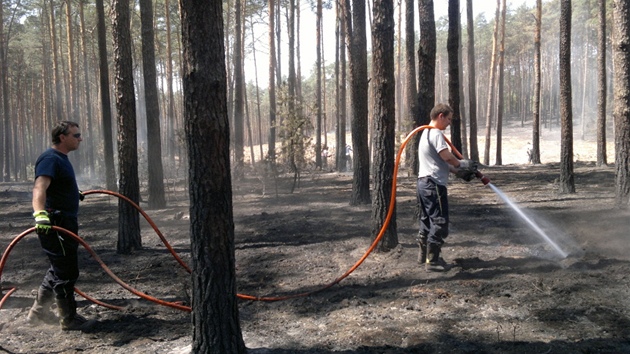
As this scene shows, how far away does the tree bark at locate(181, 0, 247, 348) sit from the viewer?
3.49 meters

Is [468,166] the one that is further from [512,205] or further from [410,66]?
[410,66]

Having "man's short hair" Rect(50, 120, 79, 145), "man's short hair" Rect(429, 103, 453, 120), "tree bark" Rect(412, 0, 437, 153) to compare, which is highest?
"tree bark" Rect(412, 0, 437, 153)

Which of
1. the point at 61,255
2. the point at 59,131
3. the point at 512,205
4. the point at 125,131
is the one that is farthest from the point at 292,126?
the point at 61,255

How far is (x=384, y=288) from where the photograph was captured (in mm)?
5684

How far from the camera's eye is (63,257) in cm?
475

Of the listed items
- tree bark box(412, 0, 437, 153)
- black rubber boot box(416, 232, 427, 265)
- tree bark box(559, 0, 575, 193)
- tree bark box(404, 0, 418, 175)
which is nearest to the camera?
black rubber boot box(416, 232, 427, 265)

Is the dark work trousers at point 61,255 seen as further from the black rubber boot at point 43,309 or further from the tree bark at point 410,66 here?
the tree bark at point 410,66

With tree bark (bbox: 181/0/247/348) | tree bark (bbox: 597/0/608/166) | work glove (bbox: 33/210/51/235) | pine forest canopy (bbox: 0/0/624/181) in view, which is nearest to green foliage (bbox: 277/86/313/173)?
pine forest canopy (bbox: 0/0/624/181)

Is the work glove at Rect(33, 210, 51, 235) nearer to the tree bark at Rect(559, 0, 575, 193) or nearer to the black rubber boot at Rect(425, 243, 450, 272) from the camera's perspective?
the black rubber boot at Rect(425, 243, 450, 272)

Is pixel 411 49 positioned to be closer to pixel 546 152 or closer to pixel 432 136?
pixel 432 136

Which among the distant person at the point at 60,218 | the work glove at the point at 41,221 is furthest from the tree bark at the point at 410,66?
the work glove at the point at 41,221

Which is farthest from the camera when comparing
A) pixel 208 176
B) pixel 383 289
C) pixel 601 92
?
pixel 601 92

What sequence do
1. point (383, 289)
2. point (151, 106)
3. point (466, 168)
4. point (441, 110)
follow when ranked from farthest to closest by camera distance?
1. point (151, 106)
2. point (441, 110)
3. point (466, 168)
4. point (383, 289)

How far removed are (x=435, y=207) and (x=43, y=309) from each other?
181 inches
